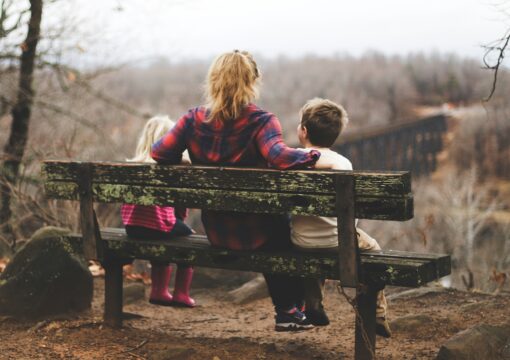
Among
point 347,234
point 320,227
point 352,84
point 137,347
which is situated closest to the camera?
point 347,234

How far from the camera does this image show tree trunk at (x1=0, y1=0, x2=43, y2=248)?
8.01 metres

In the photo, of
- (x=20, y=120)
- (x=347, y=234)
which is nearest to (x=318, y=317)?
(x=347, y=234)

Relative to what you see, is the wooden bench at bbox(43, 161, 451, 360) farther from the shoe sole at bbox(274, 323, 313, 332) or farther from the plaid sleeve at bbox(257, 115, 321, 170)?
the shoe sole at bbox(274, 323, 313, 332)

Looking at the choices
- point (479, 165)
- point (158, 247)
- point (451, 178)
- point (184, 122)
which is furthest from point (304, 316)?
point (479, 165)

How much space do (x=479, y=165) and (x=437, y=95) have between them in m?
25.9

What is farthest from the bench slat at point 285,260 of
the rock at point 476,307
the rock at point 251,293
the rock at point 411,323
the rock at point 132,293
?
the rock at point 251,293

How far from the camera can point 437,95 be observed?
87.9 meters

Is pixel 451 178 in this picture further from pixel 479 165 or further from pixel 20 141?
pixel 20 141

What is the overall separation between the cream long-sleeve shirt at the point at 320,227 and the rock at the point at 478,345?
0.86m

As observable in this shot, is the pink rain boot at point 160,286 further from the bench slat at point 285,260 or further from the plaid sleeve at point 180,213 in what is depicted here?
the bench slat at point 285,260

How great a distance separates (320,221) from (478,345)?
112cm

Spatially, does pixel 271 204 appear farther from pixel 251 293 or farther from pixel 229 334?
pixel 251 293

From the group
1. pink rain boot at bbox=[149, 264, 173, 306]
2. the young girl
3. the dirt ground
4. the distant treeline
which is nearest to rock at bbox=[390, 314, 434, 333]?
the dirt ground

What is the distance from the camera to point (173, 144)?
401 cm
